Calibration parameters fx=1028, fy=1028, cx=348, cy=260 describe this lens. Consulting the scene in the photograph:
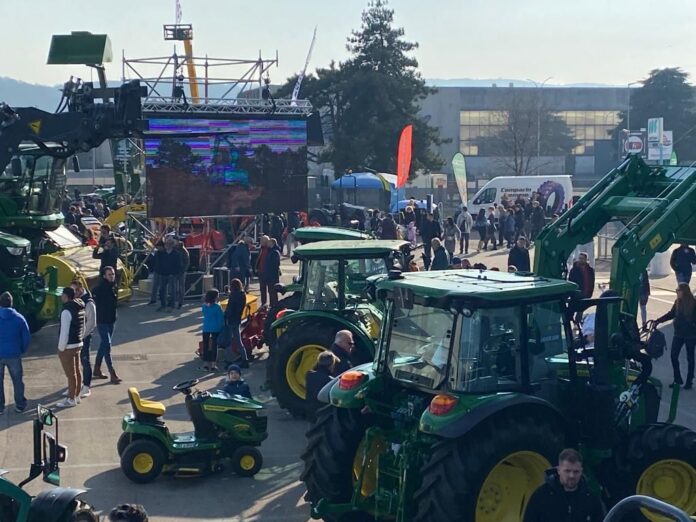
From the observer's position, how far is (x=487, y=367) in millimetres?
7496

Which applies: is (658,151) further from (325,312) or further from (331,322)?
(331,322)

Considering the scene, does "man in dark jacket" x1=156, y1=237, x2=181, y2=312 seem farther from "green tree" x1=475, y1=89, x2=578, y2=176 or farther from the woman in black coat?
"green tree" x1=475, y1=89, x2=578, y2=176

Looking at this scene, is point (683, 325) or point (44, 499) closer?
point (44, 499)

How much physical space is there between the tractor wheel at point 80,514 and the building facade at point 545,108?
193 feet

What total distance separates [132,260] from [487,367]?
1685 cm

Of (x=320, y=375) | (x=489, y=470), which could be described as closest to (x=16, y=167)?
(x=320, y=375)

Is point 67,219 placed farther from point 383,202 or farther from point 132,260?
point 383,202

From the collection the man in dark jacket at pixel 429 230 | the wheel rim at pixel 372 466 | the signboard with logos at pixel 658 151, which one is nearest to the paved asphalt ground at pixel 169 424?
the wheel rim at pixel 372 466

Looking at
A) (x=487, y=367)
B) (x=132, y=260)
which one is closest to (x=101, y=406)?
(x=487, y=367)

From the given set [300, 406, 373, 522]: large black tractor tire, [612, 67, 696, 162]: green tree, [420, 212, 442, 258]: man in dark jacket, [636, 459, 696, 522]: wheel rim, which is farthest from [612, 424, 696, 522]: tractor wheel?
[612, 67, 696, 162]: green tree

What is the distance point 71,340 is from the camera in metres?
13.0

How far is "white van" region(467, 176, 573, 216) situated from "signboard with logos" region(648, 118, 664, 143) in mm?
4041

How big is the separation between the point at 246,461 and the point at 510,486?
351 centimetres

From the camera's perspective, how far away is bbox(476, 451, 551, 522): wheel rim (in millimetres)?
7434
